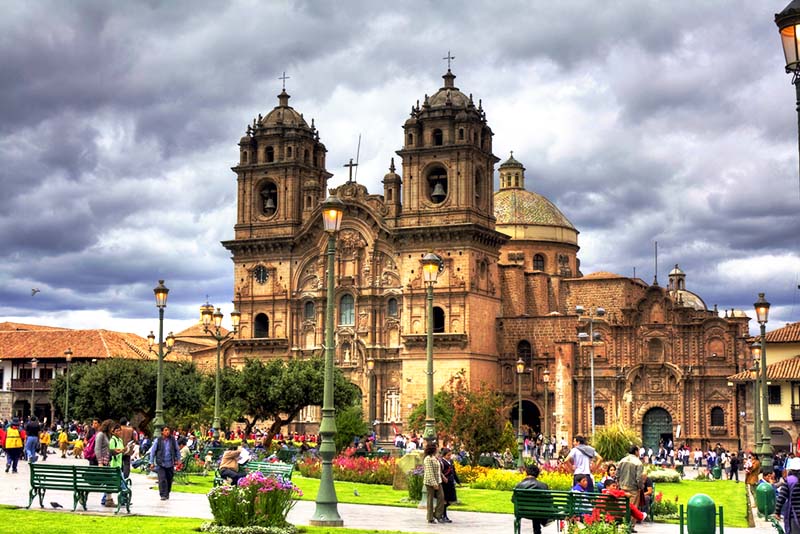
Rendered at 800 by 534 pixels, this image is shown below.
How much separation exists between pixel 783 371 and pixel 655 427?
885 cm

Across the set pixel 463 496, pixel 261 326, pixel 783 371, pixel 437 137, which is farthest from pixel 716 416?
pixel 463 496

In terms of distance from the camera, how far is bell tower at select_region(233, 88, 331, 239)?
6938cm

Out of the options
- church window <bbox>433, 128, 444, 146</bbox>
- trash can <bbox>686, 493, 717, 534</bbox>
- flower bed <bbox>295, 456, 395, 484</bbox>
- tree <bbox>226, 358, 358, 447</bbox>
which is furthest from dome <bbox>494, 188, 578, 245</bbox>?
trash can <bbox>686, 493, 717, 534</bbox>

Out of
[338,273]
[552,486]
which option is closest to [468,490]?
[552,486]

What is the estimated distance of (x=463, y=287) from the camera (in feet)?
205

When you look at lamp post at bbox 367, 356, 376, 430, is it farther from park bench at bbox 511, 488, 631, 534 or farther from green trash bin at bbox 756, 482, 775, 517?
park bench at bbox 511, 488, 631, 534

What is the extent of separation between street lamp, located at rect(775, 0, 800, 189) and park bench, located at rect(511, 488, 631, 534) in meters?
7.60

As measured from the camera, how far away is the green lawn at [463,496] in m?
25.5

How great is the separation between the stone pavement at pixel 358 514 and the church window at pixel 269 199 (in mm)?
44851

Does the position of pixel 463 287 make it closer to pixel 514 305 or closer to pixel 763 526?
pixel 514 305

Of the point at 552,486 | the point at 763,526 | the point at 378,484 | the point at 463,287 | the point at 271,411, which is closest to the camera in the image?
the point at 763,526

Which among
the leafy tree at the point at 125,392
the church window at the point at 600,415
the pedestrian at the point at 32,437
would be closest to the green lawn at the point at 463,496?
the pedestrian at the point at 32,437

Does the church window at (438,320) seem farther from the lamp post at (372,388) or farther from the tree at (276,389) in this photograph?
the tree at (276,389)

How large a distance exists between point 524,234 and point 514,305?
1004 centimetres
